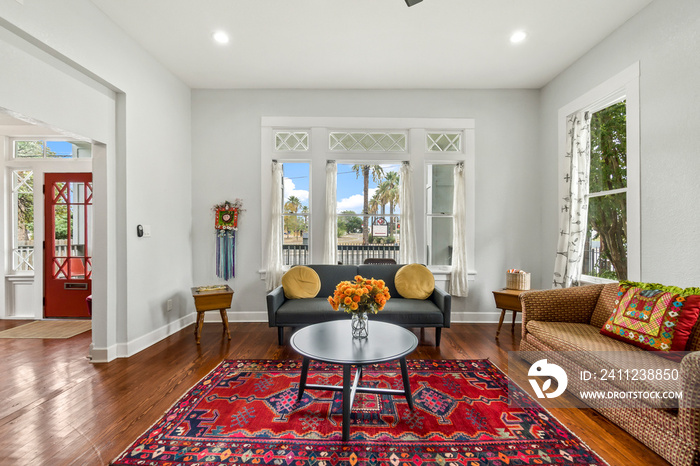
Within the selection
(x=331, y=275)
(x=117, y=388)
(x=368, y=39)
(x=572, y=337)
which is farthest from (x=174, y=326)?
(x=572, y=337)

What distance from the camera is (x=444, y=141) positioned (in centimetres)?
448

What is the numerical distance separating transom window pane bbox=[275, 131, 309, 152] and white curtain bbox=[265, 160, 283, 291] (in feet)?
0.90

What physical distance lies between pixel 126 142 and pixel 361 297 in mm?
2801

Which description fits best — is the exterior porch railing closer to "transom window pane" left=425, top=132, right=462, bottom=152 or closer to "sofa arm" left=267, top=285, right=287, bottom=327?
"sofa arm" left=267, top=285, right=287, bottom=327

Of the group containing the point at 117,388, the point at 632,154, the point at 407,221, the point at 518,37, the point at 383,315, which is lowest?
the point at 117,388

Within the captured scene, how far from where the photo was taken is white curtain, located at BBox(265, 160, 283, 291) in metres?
4.32

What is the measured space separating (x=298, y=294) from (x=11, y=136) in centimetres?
460

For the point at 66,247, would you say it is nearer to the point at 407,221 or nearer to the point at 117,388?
the point at 117,388

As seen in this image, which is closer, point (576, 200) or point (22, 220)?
point (576, 200)

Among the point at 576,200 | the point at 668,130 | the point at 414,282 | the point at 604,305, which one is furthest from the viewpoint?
the point at 414,282

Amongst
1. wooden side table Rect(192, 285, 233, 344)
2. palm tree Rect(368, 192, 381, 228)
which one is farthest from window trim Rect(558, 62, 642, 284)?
wooden side table Rect(192, 285, 233, 344)

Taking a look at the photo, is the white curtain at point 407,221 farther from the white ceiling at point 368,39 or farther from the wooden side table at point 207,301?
the wooden side table at point 207,301

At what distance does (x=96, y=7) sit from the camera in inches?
110

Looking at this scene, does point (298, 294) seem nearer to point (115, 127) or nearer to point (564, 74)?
point (115, 127)
